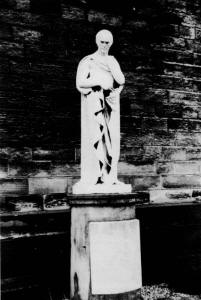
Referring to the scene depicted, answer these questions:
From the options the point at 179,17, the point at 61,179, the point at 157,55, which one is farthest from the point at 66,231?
the point at 179,17

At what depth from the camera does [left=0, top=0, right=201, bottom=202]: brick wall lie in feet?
18.0

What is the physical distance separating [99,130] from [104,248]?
1.27 meters

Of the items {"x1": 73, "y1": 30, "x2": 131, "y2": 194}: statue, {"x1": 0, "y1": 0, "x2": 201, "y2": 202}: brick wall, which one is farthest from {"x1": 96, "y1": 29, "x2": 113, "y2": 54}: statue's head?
{"x1": 0, "y1": 0, "x2": 201, "y2": 202}: brick wall

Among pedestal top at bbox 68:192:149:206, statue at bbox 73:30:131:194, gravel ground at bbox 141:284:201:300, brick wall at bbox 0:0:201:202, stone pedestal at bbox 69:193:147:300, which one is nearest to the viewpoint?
stone pedestal at bbox 69:193:147:300

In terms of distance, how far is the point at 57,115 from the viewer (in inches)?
225

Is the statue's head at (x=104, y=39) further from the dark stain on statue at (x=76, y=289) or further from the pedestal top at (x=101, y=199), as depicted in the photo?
the dark stain on statue at (x=76, y=289)

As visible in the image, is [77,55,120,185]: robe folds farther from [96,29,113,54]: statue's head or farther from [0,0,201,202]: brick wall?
[0,0,201,202]: brick wall

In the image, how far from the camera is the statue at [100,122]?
14.8 ft

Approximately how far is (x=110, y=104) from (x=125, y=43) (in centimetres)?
192

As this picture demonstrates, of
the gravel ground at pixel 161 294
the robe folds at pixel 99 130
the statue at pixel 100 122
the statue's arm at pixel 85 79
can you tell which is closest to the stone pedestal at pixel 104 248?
the statue at pixel 100 122

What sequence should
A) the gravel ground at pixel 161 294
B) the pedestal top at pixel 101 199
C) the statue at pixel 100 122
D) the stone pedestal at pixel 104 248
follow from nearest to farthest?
the stone pedestal at pixel 104 248
the pedestal top at pixel 101 199
the statue at pixel 100 122
the gravel ground at pixel 161 294

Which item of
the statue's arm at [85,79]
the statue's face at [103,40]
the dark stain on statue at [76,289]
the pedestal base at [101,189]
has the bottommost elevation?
the dark stain on statue at [76,289]

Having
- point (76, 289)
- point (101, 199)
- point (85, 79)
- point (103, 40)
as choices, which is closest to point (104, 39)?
point (103, 40)

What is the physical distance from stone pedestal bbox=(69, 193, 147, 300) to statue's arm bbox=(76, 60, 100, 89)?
4.01ft
